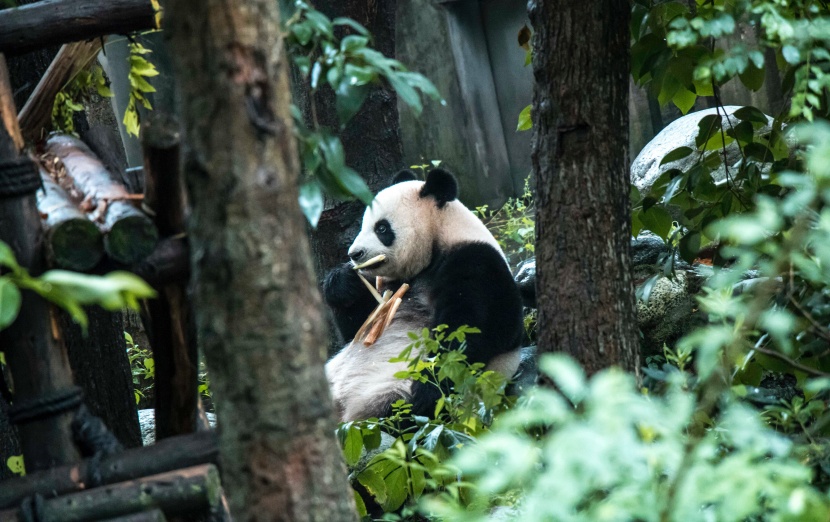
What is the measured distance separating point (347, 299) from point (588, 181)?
2061mm

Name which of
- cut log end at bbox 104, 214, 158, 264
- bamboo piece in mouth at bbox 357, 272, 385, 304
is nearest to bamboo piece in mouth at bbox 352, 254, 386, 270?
bamboo piece in mouth at bbox 357, 272, 385, 304

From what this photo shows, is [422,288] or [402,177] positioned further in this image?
[402,177]

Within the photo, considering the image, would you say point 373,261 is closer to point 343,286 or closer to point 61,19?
point 343,286

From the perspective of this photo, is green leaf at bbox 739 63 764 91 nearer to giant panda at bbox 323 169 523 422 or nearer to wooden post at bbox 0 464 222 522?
giant panda at bbox 323 169 523 422

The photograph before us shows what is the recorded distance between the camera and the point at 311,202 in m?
1.56

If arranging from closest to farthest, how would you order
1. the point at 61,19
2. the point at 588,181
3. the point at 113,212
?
the point at 113,212 < the point at 61,19 < the point at 588,181

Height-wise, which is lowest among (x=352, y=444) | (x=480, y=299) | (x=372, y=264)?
(x=352, y=444)

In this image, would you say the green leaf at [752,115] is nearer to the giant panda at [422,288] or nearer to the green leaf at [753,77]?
the green leaf at [753,77]

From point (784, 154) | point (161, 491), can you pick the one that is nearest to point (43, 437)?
point (161, 491)

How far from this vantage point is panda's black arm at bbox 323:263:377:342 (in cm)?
405

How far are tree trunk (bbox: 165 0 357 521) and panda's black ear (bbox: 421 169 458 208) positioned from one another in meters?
2.62

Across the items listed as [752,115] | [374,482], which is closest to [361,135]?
[752,115]

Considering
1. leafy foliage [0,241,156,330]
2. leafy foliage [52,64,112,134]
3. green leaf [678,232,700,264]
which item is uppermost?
leafy foliage [52,64,112,134]

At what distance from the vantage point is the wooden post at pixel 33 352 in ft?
5.59
